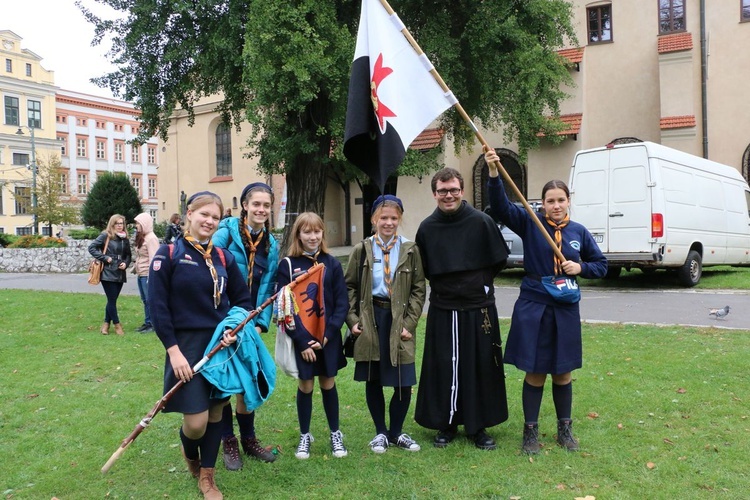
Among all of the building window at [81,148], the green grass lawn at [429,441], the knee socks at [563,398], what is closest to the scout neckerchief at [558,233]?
the knee socks at [563,398]

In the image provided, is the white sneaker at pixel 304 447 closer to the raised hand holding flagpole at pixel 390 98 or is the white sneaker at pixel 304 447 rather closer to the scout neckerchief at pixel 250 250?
the scout neckerchief at pixel 250 250

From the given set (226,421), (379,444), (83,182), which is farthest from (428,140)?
(83,182)

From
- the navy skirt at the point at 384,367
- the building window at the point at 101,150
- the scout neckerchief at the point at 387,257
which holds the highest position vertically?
the building window at the point at 101,150

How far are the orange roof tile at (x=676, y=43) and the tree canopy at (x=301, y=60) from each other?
23.3ft

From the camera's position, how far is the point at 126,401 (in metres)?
5.92

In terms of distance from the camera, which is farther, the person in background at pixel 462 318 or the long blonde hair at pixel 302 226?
the person in background at pixel 462 318

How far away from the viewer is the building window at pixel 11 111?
192ft

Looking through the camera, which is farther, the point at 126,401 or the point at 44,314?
the point at 44,314

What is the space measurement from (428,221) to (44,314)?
9599 millimetres

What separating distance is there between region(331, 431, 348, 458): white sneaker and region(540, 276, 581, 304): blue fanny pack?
1863mm

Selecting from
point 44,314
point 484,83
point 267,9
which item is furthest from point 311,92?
point 44,314

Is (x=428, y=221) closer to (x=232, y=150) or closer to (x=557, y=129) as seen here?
(x=557, y=129)

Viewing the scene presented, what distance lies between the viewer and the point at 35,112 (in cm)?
6078

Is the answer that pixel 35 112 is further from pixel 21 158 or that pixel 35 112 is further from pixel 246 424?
pixel 246 424
